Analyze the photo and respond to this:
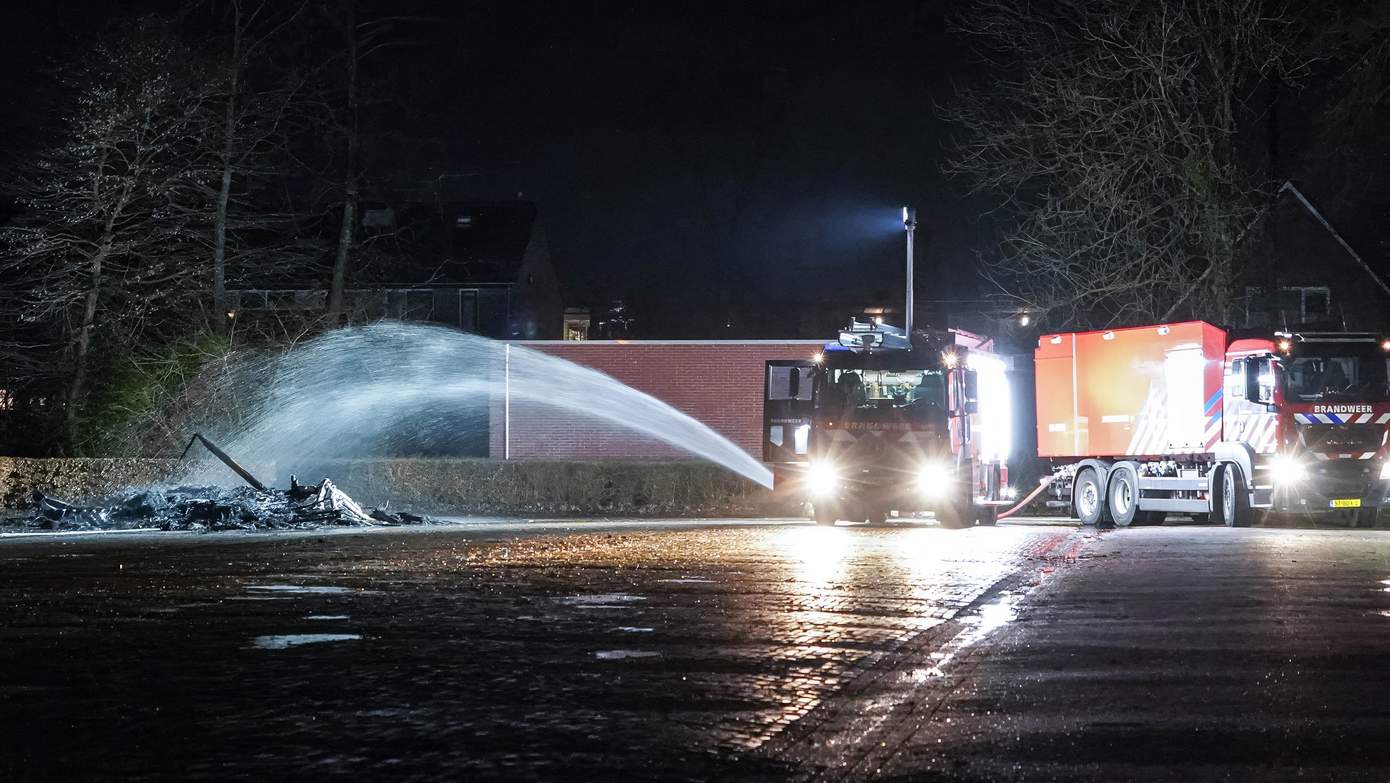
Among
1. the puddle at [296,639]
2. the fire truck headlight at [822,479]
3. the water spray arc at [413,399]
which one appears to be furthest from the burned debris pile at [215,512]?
the puddle at [296,639]

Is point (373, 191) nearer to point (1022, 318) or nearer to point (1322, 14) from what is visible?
point (1022, 318)

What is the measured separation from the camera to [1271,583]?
48.1 ft

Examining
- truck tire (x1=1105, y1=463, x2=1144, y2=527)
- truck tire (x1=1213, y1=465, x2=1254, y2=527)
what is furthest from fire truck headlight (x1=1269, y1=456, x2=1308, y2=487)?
truck tire (x1=1105, y1=463, x2=1144, y2=527)

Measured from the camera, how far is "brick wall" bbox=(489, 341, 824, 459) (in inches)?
1754

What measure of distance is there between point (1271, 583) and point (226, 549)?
13237 mm

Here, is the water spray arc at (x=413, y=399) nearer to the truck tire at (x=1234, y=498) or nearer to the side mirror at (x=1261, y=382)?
the truck tire at (x=1234, y=498)

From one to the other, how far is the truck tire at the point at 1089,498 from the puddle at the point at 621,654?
20.4 metres

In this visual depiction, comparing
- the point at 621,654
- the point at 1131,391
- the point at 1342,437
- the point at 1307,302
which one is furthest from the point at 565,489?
the point at 1307,302

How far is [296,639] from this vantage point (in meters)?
10.5

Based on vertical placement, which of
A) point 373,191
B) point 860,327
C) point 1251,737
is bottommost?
point 1251,737

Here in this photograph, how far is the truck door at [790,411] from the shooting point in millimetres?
26344

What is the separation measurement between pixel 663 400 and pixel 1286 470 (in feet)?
74.9

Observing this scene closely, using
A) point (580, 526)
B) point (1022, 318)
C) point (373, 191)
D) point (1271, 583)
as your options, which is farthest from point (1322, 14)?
point (373, 191)

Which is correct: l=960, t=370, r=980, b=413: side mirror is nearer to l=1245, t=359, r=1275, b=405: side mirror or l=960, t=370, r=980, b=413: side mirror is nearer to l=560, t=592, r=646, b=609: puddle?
l=1245, t=359, r=1275, b=405: side mirror
